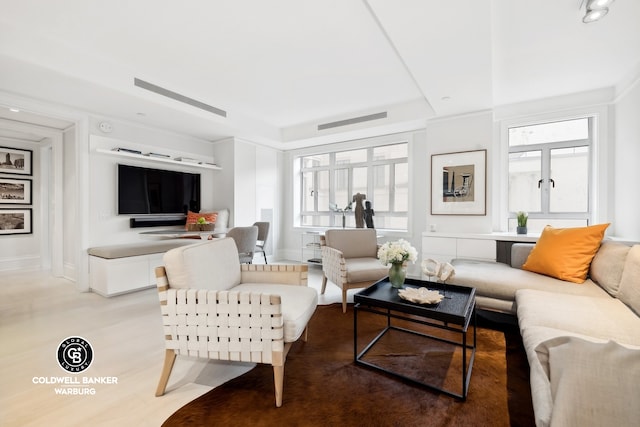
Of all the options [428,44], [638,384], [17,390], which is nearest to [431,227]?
[428,44]

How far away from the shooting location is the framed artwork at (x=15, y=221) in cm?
494

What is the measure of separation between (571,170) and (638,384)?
4234 millimetres

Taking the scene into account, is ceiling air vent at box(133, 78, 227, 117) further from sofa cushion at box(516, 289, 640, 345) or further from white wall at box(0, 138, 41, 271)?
sofa cushion at box(516, 289, 640, 345)

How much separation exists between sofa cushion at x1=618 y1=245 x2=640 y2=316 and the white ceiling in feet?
6.02

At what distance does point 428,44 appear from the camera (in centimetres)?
239

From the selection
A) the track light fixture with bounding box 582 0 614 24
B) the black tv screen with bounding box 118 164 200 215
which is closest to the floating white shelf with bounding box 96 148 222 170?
the black tv screen with bounding box 118 164 200 215

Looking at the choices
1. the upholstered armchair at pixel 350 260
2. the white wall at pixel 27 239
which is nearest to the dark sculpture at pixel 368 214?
the upholstered armchair at pixel 350 260

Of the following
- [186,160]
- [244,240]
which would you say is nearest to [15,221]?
[186,160]

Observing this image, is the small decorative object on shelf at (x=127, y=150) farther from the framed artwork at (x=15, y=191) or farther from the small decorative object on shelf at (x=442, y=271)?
the small decorative object on shelf at (x=442, y=271)

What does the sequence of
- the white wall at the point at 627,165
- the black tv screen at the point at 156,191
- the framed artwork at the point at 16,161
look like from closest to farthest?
the white wall at the point at 627,165, the black tv screen at the point at 156,191, the framed artwork at the point at 16,161

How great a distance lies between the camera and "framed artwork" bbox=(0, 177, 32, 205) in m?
4.91

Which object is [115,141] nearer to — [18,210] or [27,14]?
[27,14]

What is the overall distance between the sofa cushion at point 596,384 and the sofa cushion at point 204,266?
177cm

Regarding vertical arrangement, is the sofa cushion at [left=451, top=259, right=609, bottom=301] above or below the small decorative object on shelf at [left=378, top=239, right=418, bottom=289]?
below
